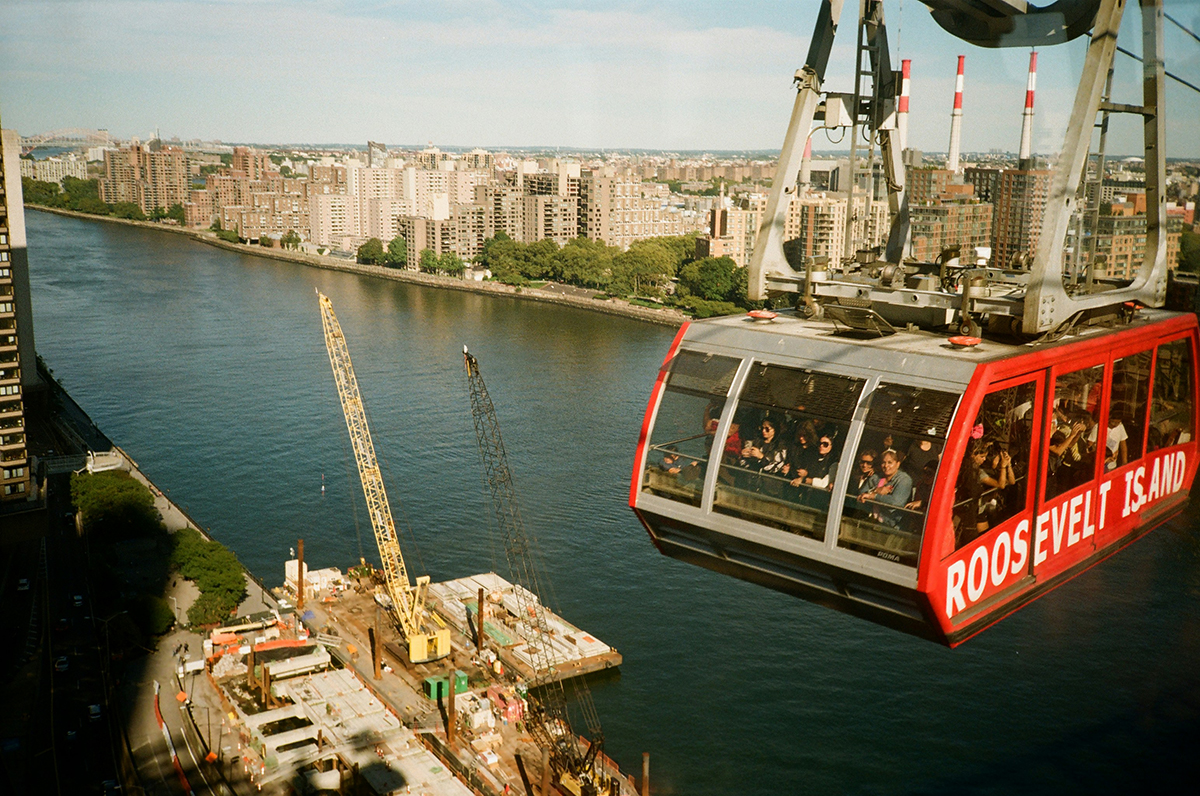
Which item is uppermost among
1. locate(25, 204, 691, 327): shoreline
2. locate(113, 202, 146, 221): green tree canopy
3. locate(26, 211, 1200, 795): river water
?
locate(113, 202, 146, 221): green tree canopy

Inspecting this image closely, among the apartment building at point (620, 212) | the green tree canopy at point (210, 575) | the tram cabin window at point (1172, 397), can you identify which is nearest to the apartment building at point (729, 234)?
the apartment building at point (620, 212)

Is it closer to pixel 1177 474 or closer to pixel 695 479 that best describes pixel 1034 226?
pixel 1177 474

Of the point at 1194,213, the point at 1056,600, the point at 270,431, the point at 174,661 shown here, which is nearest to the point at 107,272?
the point at 270,431

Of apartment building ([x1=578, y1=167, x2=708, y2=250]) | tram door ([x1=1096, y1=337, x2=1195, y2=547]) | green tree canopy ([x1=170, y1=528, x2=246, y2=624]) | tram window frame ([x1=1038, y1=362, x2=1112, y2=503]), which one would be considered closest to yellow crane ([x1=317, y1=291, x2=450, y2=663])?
green tree canopy ([x1=170, y1=528, x2=246, y2=624])

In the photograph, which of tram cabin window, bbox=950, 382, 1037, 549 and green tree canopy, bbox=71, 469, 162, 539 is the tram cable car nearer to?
tram cabin window, bbox=950, 382, 1037, 549

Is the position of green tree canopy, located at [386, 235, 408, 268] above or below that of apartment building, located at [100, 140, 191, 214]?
below

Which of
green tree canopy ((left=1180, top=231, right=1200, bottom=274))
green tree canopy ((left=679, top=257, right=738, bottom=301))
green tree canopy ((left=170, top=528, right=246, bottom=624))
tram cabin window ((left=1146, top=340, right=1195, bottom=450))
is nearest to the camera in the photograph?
tram cabin window ((left=1146, top=340, right=1195, bottom=450))

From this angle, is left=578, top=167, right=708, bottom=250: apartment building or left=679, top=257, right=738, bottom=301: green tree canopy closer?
left=679, top=257, right=738, bottom=301: green tree canopy
